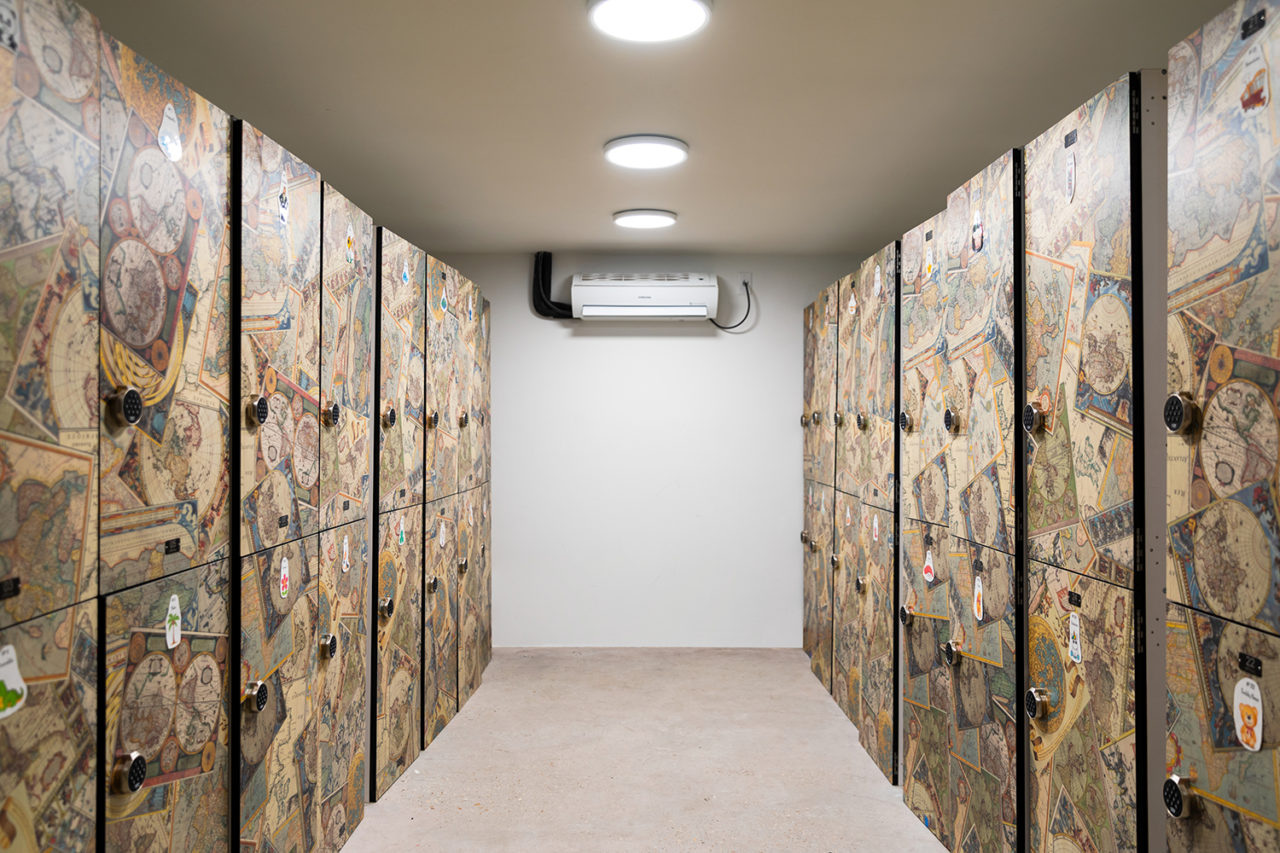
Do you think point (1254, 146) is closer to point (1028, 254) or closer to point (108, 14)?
point (1028, 254)

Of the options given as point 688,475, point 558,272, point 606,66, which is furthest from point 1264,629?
point 558,272

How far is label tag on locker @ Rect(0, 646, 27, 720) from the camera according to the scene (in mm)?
1330

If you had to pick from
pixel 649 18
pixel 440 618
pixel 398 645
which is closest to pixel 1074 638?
pixel 649 18

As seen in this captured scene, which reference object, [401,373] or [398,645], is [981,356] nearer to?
[401,373]

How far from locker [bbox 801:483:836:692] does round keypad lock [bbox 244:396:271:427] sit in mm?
3217

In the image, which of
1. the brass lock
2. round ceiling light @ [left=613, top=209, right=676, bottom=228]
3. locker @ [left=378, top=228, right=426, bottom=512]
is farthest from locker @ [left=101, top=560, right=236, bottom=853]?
round ceiling light @ [left=613, top=209, right=676, bottom=228]

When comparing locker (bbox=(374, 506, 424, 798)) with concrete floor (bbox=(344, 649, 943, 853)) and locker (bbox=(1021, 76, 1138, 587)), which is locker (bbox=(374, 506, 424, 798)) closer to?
concrete floor (bbox=(344, 649, 943, 853))

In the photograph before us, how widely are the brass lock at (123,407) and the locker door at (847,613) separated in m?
3.15

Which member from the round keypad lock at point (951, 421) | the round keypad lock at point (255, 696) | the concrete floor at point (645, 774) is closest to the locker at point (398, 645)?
the concrete floor at point (645, 774)

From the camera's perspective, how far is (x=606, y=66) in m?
2.65

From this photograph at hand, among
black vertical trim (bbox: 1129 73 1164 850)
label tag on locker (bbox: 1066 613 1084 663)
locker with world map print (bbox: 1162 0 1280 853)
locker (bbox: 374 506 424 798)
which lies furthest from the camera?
locker (bbox: 374 506 424 798)

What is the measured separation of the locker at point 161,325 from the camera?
1619 mm

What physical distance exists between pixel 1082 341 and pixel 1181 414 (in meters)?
0.51

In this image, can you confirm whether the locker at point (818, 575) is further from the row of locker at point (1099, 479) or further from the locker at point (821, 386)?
the row of locker at point (1099, 479)
